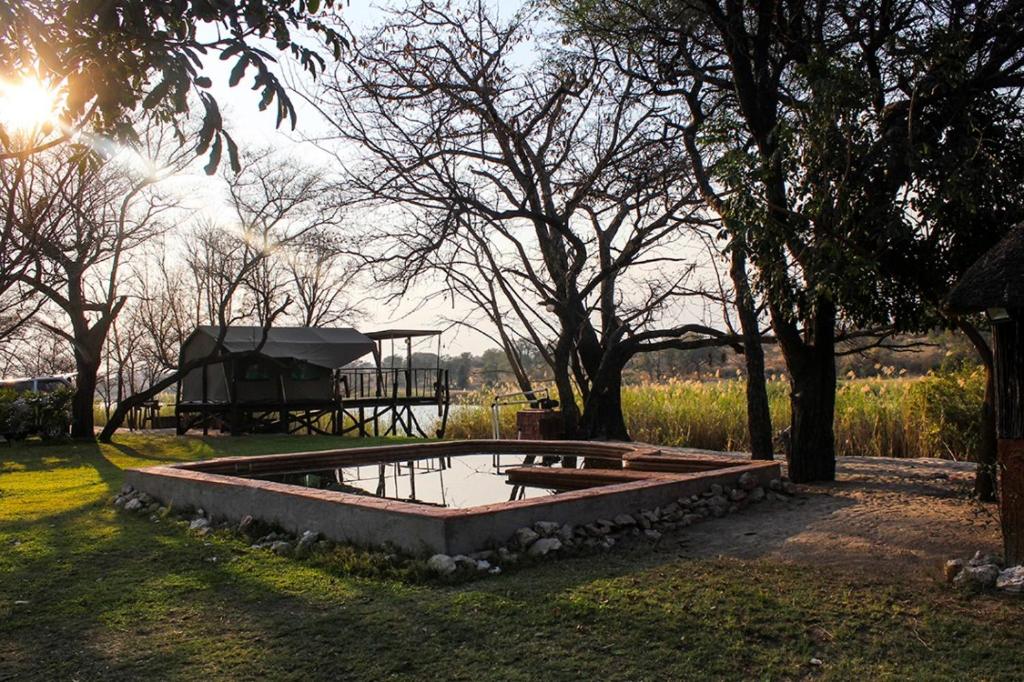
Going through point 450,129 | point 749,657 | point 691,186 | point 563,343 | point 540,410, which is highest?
point 450,129

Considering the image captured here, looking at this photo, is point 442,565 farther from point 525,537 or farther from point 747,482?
point 747,482

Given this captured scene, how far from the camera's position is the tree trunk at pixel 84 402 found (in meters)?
19.3

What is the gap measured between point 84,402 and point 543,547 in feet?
54.8

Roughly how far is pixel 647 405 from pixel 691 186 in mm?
4660

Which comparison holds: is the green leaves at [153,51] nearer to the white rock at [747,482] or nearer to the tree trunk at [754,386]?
the white rock at [747,482]

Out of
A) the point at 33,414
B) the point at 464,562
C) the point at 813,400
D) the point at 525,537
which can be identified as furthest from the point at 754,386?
the point at 33,414

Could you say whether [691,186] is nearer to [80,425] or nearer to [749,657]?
[749,657]

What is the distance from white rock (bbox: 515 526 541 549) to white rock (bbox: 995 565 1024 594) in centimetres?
268

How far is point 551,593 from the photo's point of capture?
4.79 metres

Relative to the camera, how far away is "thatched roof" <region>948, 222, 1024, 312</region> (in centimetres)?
434

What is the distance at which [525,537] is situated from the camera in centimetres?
580

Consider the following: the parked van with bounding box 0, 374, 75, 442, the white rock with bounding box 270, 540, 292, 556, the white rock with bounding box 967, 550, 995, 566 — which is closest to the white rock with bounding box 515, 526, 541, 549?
the white rock with bounding box 270, 540, 292, 556

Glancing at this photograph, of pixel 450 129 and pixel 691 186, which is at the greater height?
pixel 450 129

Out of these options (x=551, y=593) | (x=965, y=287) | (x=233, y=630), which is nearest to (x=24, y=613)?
(x=233, y=630)
